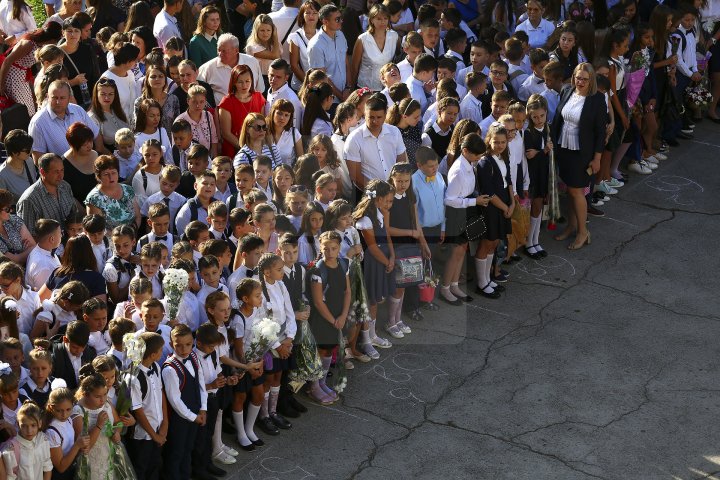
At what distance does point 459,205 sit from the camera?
11.7m

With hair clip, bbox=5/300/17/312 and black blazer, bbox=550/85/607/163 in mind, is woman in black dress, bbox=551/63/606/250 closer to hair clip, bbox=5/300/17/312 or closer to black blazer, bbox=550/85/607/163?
black blazer, bbox=550/85/607/163

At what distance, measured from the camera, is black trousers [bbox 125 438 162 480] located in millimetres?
8633

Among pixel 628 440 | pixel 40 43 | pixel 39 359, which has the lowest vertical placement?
pixel 628 440

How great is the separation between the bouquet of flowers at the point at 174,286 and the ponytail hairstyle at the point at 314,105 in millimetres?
3429

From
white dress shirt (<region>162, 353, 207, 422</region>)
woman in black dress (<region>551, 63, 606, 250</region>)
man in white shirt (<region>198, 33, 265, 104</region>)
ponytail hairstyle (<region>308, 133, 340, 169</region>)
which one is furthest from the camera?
woman in black dress (<region>551, 63, 606, 250</region>)

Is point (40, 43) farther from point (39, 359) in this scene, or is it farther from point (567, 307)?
point (567, 307)

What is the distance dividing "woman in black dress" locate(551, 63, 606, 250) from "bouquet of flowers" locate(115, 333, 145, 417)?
20.1ft

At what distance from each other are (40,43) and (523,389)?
19.0 feet

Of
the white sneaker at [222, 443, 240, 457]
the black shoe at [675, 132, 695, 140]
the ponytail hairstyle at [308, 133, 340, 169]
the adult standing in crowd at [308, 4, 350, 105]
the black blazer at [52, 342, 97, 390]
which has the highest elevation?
the adult standing in crowd at [308, 4, 350, 105]

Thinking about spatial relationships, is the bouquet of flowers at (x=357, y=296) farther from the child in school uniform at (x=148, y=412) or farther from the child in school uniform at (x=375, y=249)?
the child in school uniform at (x=148, y=412)

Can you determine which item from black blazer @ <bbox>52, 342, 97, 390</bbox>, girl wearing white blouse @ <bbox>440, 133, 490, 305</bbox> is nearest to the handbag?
girl wearing white blouse @ <bbox>440, 133, 490, 305</bbox>

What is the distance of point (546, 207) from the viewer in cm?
1314

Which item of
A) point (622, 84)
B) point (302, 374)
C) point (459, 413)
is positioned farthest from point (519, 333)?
point (622, 84)

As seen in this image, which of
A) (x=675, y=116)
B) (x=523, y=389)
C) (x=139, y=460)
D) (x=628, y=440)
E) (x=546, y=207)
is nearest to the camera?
(x=139, y=460)
